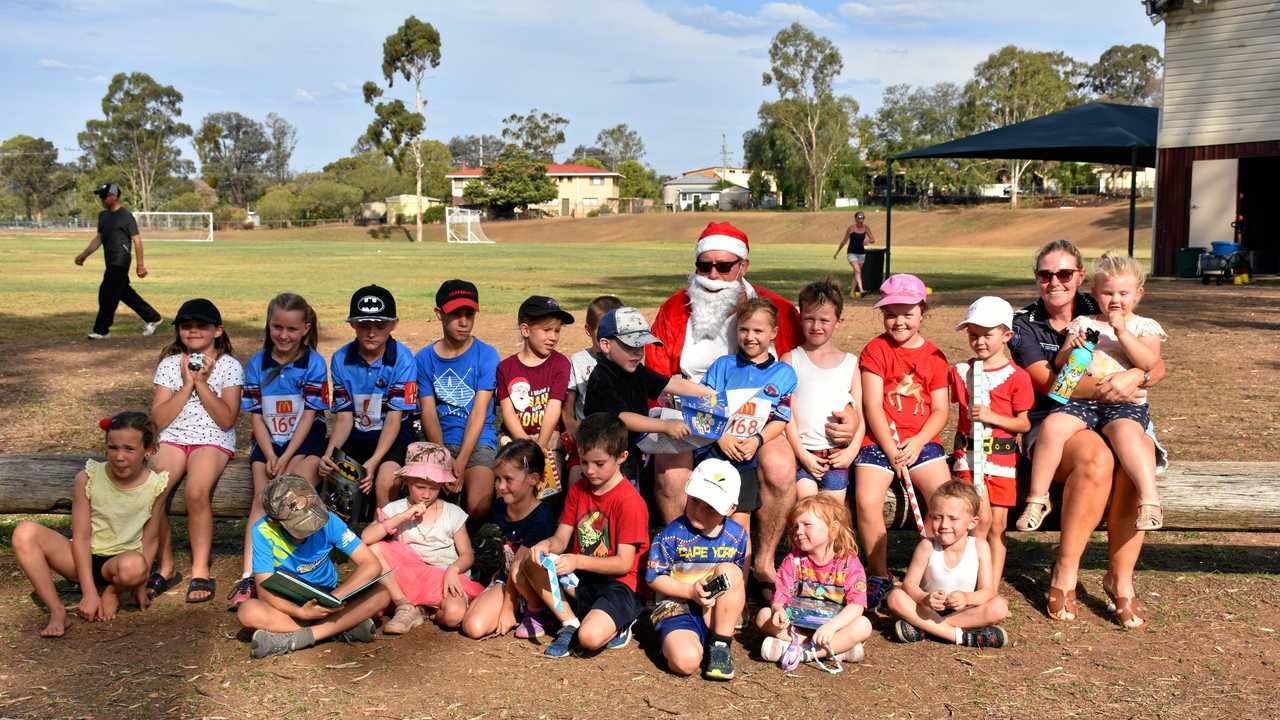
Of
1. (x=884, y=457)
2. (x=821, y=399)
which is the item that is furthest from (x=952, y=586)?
(x=821, y=399)

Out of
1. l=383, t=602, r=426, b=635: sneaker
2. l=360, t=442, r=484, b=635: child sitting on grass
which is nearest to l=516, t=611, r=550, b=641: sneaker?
l=360, t=442, r=484, b=635: child sitting on grass

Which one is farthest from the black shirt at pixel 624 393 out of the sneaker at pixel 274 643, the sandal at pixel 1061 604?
the sandal at pixel 1061 604

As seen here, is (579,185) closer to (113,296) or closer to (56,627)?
(113,296)

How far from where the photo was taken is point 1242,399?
31.2 ft

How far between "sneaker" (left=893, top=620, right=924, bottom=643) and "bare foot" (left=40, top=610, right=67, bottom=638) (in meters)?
3.45

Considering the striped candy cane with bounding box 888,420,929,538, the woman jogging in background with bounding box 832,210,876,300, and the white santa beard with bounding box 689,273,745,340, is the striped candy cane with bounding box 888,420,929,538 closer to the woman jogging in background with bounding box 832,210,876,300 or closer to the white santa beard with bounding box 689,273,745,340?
the white santa beard with bounding box 689,273,745,340

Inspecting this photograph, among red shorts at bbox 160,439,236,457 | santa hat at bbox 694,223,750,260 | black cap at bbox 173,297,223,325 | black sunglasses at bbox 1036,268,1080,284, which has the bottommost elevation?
red shorts at bbox 160,439,236,457

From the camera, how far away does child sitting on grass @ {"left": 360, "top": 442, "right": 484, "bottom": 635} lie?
4.58 metres

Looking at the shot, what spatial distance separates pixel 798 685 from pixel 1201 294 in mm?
17677

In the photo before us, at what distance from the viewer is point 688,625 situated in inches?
167

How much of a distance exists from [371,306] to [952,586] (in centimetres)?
295

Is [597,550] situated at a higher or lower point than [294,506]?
lower

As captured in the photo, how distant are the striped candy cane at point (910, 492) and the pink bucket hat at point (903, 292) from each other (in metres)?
0.53

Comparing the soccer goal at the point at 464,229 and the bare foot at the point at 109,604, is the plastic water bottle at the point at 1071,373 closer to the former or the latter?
the bare foot at the point at 109,604
